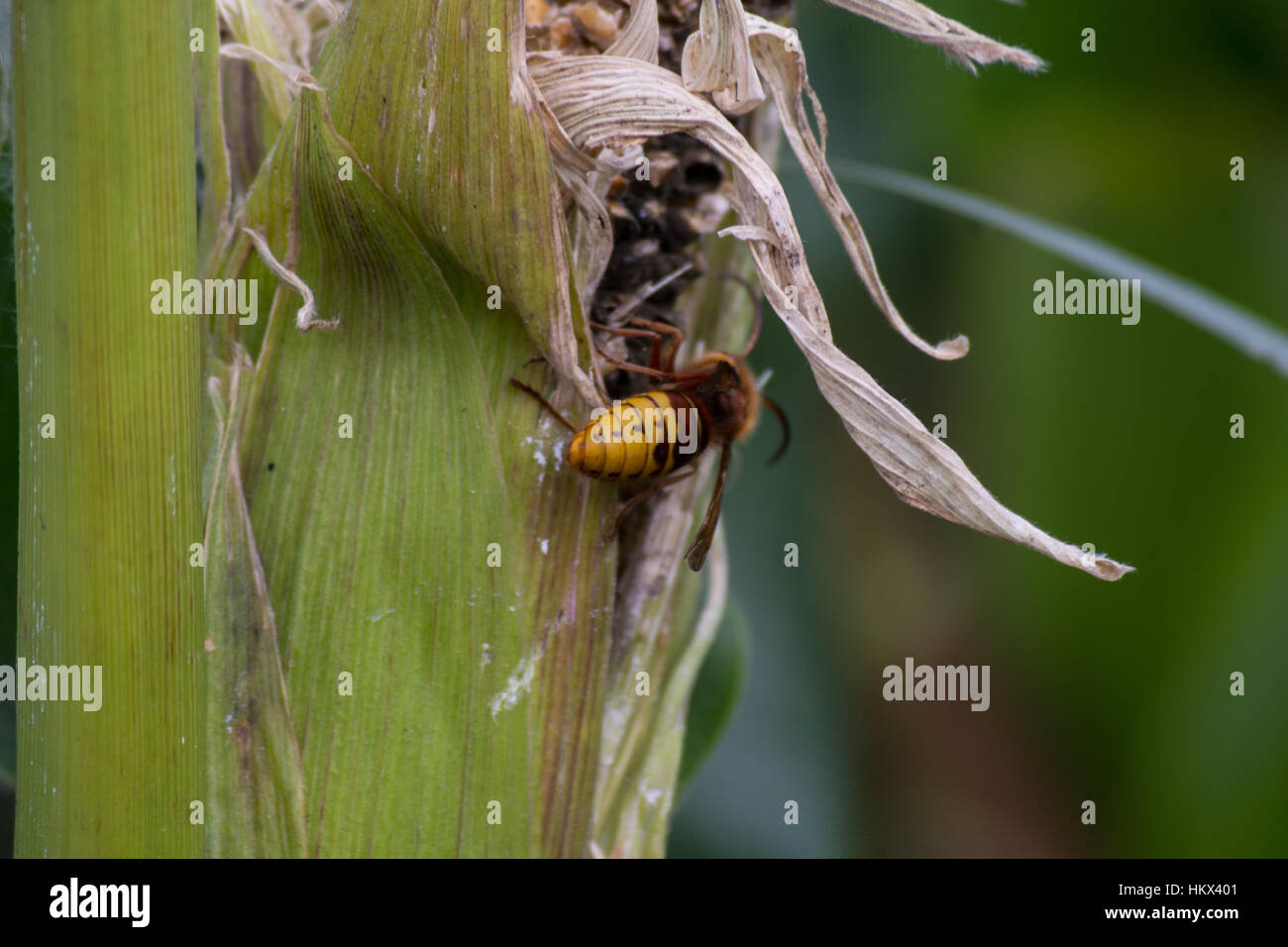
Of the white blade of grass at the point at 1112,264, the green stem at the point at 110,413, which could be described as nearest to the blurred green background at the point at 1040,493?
the white blade of grass at the point at 1112,264

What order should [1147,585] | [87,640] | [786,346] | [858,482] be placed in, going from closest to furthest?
1. [87,640]
2. [1147,585]
3. [786,346]
4. [858,482]

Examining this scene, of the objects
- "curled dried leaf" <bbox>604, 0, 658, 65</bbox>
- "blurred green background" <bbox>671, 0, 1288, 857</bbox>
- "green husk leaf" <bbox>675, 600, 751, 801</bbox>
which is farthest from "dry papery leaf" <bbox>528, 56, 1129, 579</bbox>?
"blurred green background" <bbox>671, 0, 1288, 857</bbox>

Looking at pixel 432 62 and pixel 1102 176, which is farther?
pixel 1102 176

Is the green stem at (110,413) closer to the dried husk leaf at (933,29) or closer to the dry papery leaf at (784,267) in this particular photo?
the dry papery leaf at (784,267)

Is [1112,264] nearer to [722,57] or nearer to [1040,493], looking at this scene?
[722,57]

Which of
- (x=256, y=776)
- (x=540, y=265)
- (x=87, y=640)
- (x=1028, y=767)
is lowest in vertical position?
(x=1028, y=767)

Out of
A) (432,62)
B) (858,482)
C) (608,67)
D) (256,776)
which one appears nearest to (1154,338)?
(858,482)

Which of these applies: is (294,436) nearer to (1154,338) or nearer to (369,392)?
(369,392)
